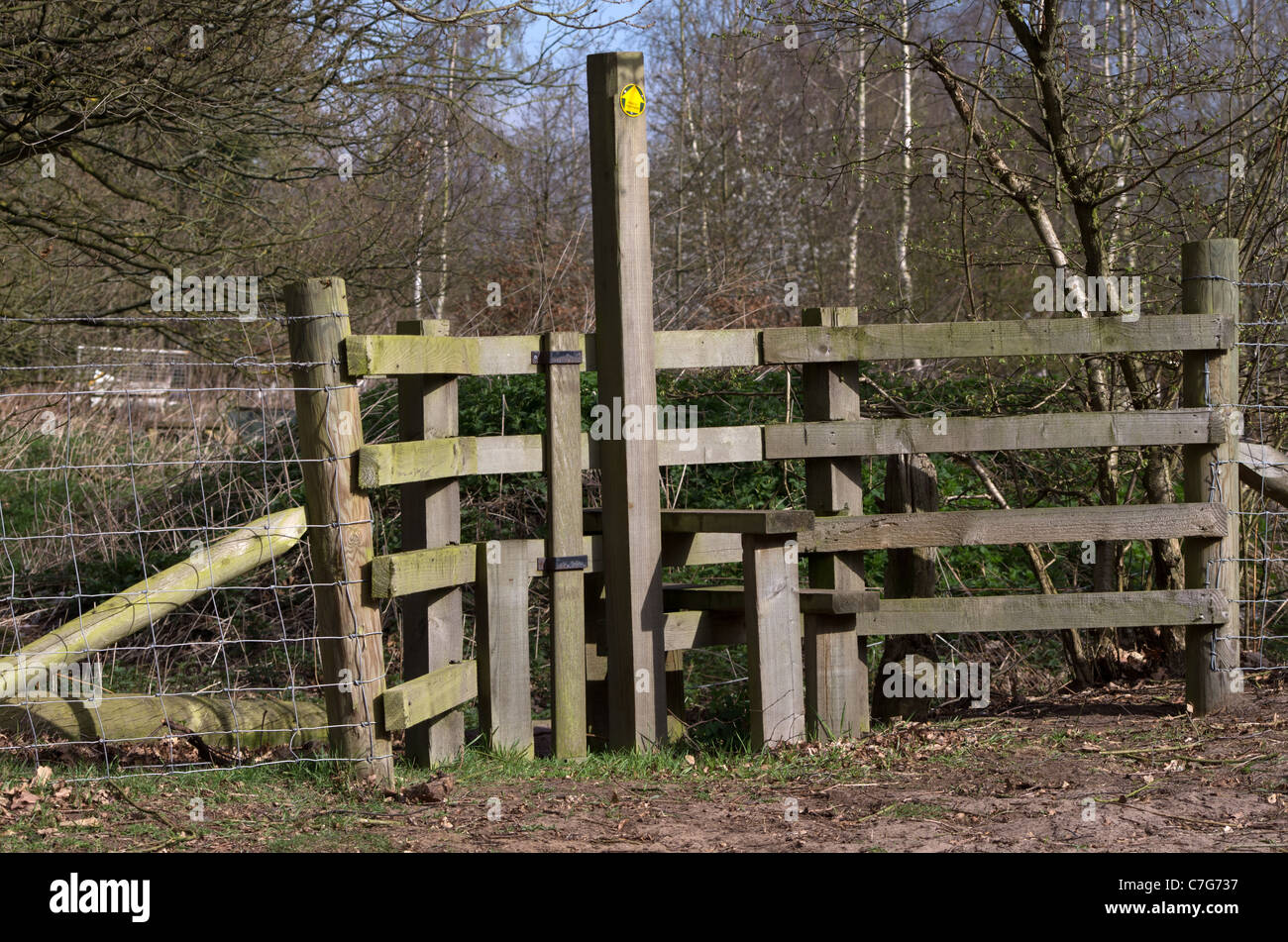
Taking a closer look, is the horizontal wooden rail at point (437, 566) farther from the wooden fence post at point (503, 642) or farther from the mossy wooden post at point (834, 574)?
the mossy wooden post at point (834, 574)

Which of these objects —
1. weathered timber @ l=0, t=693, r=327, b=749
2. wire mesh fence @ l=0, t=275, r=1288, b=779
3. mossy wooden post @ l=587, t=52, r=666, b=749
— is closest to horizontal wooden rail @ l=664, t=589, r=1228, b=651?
mossy wooden post @ l=587, t=52, r=666, b=749

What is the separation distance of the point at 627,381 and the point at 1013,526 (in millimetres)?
2081

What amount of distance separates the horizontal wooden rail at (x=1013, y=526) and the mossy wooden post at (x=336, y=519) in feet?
7.08

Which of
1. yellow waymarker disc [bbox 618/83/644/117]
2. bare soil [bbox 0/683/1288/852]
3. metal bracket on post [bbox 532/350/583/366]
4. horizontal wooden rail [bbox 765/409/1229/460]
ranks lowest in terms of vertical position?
bare soil [bbox 0/683/1288/852]

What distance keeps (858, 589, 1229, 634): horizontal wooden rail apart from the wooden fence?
0.01 metres

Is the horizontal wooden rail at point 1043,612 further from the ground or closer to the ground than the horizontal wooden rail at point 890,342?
closer to the ground

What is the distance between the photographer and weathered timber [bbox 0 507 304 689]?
5.50 metres

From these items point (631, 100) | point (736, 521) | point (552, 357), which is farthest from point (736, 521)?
point (631, 100)

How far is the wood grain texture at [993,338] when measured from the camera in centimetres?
591

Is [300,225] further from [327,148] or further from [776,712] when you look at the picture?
[776,712]

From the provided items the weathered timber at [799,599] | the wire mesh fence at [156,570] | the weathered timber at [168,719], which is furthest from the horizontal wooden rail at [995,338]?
the weathered timber at [168,719]

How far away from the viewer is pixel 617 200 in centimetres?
578

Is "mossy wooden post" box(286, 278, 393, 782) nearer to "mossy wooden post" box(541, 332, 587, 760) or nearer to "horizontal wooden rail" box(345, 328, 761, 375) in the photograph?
"horizontal wooden rail" box(345, 328, 761, 375)

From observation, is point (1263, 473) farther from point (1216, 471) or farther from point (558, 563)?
point (558, 563)
